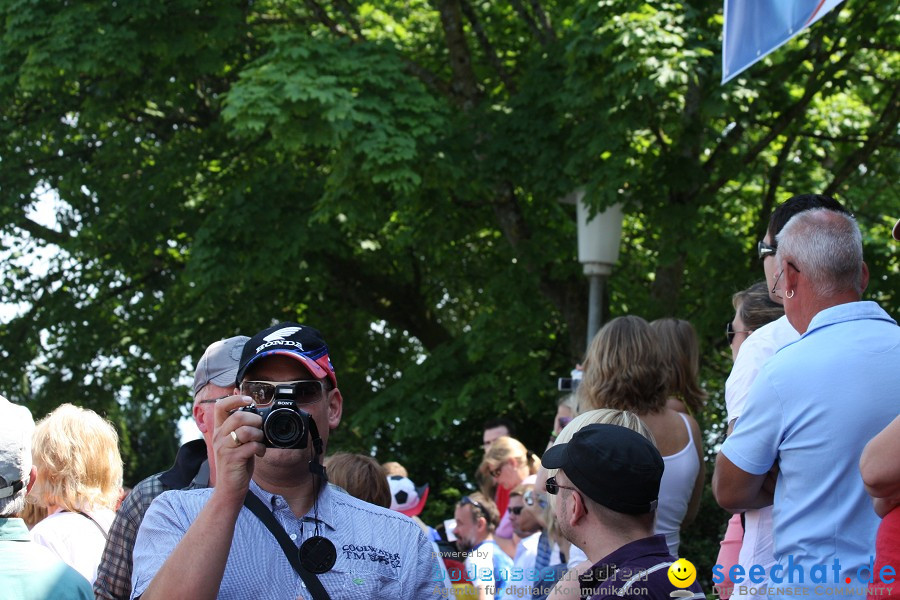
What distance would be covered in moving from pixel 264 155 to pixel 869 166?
7450mm

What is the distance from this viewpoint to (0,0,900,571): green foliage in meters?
10.5

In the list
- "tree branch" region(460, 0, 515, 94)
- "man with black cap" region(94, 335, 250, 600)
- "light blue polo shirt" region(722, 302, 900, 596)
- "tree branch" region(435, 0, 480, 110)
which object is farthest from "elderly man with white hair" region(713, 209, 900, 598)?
"tree branch" region(460, 0, 515, 94)

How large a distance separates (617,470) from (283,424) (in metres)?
0.99

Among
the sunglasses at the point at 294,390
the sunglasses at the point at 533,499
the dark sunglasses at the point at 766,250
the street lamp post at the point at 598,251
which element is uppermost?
the street lamp post at the point at 598,251

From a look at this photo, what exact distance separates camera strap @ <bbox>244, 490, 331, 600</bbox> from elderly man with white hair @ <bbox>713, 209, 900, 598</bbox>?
1389 mm

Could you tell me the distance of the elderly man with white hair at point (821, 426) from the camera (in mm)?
3096

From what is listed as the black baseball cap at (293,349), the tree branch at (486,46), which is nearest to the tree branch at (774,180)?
the tree branch at (486,46)

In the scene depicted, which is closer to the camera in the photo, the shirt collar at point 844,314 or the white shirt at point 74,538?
the shirt collar at point 844,314

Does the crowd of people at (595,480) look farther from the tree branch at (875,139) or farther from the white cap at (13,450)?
the tree branch at (875,139)

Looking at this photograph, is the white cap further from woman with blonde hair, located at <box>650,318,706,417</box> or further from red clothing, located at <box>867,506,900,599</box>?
woman with blonde hair, located at <box>650,318,706,417</box>

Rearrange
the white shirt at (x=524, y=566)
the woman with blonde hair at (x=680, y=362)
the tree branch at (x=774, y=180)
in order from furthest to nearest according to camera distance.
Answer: the tree branch at (x=774, y=180) < the white shirt at (x=524, y=566) < the woman with blonde hair at (x=680, y=362)

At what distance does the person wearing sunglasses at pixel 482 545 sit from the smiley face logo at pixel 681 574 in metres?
2.95

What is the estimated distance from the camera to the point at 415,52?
14.2 m

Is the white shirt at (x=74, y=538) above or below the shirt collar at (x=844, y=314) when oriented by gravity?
below
